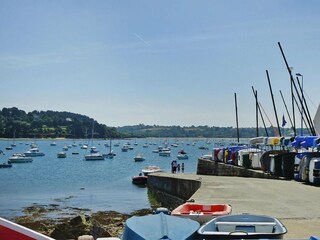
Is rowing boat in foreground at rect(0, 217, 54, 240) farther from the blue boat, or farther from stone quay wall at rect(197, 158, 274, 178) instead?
stone quay wall at rect(197, 158, 274, 178)

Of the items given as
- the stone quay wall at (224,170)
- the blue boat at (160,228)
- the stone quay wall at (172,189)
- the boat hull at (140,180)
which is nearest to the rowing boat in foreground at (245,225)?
the blue boat at (160,228)

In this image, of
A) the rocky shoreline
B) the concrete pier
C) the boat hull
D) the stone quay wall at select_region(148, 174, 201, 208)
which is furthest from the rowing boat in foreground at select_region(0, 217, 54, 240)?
the boat hull

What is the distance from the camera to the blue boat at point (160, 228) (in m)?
7.12

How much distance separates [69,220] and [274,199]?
13.0 metres

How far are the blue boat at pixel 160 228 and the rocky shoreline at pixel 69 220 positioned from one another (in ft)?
28.3

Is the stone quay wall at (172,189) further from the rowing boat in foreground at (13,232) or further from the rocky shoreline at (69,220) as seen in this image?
the rowing boat in foreground at (13,232)

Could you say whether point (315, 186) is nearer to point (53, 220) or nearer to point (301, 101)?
point (53, 220)

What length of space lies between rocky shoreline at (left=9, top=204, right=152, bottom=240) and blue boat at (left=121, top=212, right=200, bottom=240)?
8641 millimetres

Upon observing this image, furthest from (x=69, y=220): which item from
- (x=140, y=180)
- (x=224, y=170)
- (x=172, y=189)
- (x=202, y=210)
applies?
(x=140, y=180)

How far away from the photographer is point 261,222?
28.8ft

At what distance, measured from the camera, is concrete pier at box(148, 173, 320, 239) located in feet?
41.3

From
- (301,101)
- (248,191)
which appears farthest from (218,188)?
(301,101)

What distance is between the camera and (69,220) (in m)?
26.1

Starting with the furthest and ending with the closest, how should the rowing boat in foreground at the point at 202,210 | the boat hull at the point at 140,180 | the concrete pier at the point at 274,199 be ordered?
1. the boat hull at the point at 140,180
2. the concrete pier at the point at 274,199
3. the rowing boat in foreground at the point at 202,210
